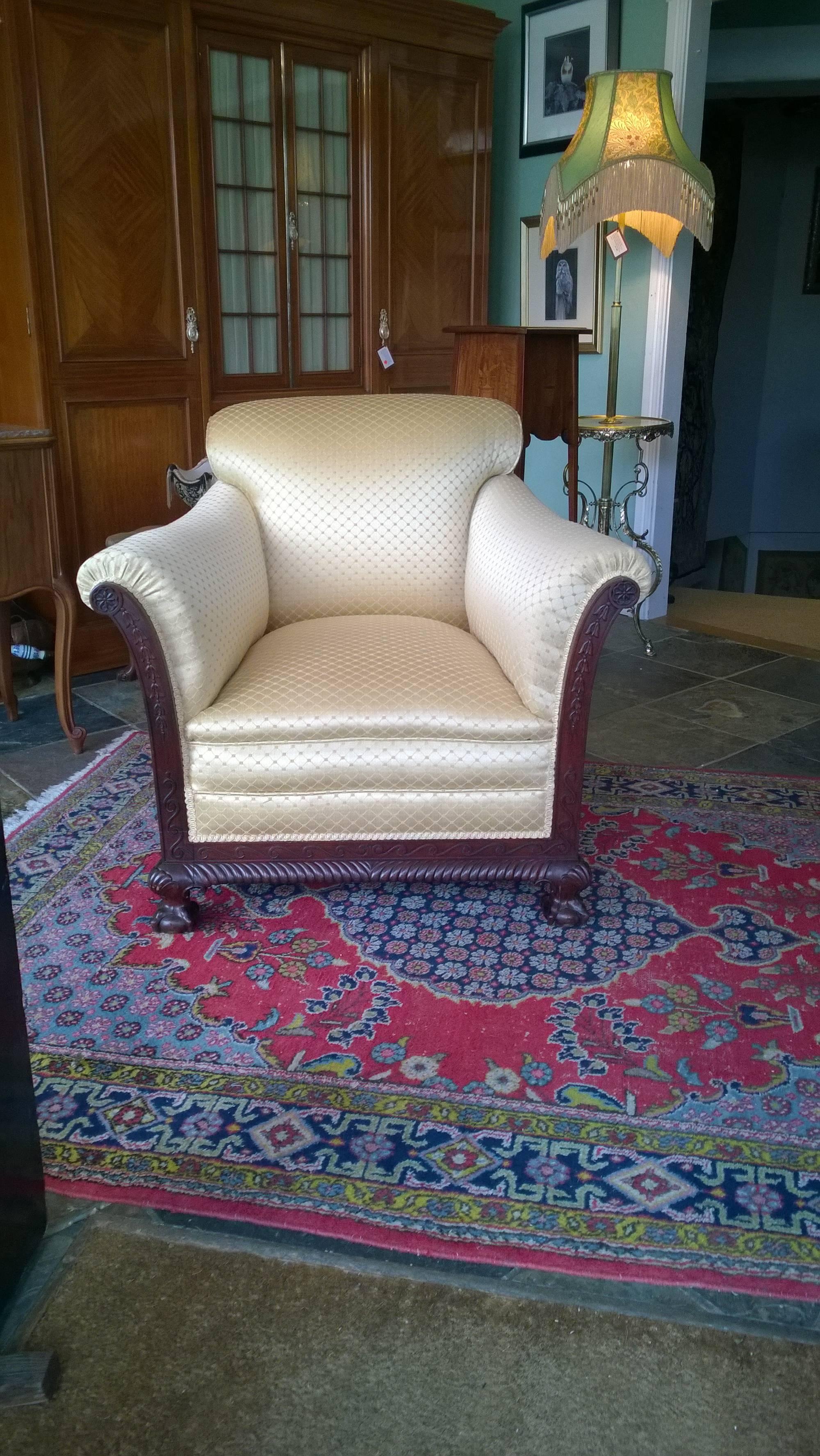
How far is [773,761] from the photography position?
2939 mm

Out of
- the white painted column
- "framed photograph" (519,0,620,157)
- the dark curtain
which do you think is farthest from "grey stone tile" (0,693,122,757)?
the dark curtain

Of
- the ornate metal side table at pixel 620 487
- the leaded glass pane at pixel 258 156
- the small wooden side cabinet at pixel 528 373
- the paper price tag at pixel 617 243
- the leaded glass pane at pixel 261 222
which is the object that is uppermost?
the leaded glass pane at pixel 258 156

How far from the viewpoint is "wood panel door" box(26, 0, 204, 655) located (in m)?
3.28

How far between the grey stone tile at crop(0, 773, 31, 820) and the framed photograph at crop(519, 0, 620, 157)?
324cm

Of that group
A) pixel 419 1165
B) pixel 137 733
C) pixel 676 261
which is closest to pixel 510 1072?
pixel 419 1165

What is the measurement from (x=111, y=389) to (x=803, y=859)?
2.53 meters

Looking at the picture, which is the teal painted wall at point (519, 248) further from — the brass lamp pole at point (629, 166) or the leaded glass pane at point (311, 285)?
the leaded glass pane at point (311, 285)

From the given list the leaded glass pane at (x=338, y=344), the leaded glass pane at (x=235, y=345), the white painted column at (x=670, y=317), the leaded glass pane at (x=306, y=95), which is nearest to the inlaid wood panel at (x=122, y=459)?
the leaded glass pane at (x=235, y=345)

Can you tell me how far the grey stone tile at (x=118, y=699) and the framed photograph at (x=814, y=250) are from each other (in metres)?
5.49

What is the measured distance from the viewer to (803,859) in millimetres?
2359

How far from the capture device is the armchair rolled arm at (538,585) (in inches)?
75.1

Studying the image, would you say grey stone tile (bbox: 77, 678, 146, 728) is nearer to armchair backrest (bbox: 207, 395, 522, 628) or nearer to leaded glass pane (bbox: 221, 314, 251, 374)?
armchair backrest (bbox: 207, 395, 522, 628)

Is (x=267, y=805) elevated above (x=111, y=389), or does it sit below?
below

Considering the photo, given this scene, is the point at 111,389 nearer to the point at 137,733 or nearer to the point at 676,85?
the point at 137,733
